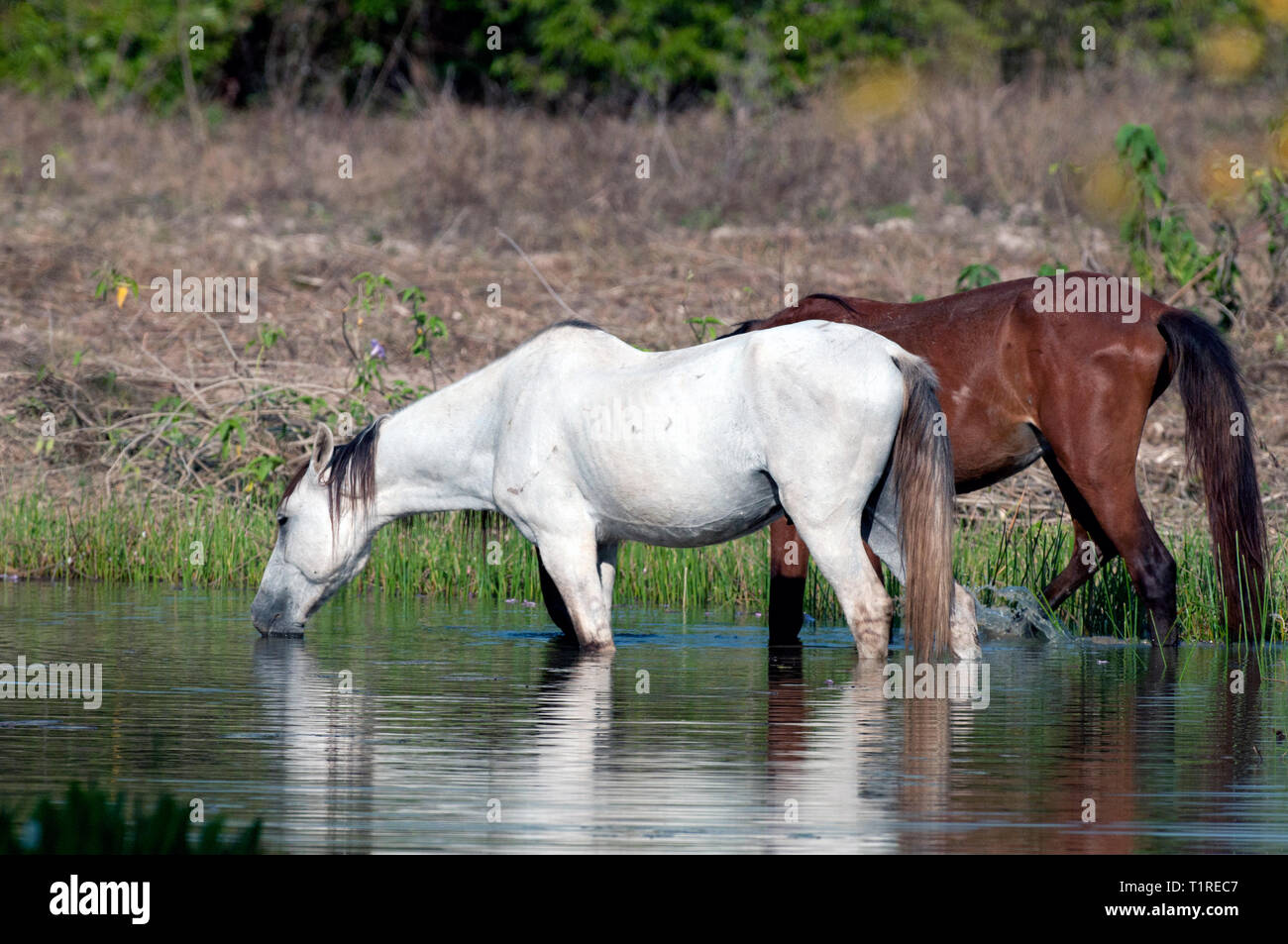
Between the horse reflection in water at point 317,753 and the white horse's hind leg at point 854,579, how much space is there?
1957 mm

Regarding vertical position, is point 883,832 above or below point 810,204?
below

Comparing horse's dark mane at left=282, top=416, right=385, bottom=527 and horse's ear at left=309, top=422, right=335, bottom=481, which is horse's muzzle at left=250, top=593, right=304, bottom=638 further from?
horse's ear at left=309, top=422, right=335, bottom=481

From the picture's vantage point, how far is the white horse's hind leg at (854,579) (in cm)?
845

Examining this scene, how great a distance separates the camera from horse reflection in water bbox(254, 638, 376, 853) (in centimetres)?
520

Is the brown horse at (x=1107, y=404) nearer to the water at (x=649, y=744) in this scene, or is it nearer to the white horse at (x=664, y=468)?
the water at (x=649, y=744)

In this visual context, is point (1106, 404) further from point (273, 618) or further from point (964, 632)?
point (273, 618)

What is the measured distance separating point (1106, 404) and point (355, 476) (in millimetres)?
3436

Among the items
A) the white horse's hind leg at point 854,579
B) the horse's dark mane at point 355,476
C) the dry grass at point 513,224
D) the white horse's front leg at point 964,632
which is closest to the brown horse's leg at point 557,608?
the horse's dark mane at point 355,476

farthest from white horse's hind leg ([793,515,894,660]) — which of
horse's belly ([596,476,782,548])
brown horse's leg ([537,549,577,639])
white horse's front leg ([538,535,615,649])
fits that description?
brown horse's leg ([537,549,577,639])

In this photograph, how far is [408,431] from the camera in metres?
9.70

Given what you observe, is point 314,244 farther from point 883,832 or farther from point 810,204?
point 883,832

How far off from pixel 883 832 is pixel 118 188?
17994 millimetres

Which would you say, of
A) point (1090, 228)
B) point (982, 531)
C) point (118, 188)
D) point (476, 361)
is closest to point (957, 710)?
point (982, 531)

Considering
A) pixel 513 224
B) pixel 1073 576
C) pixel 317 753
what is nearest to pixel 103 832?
pixel 317 753
